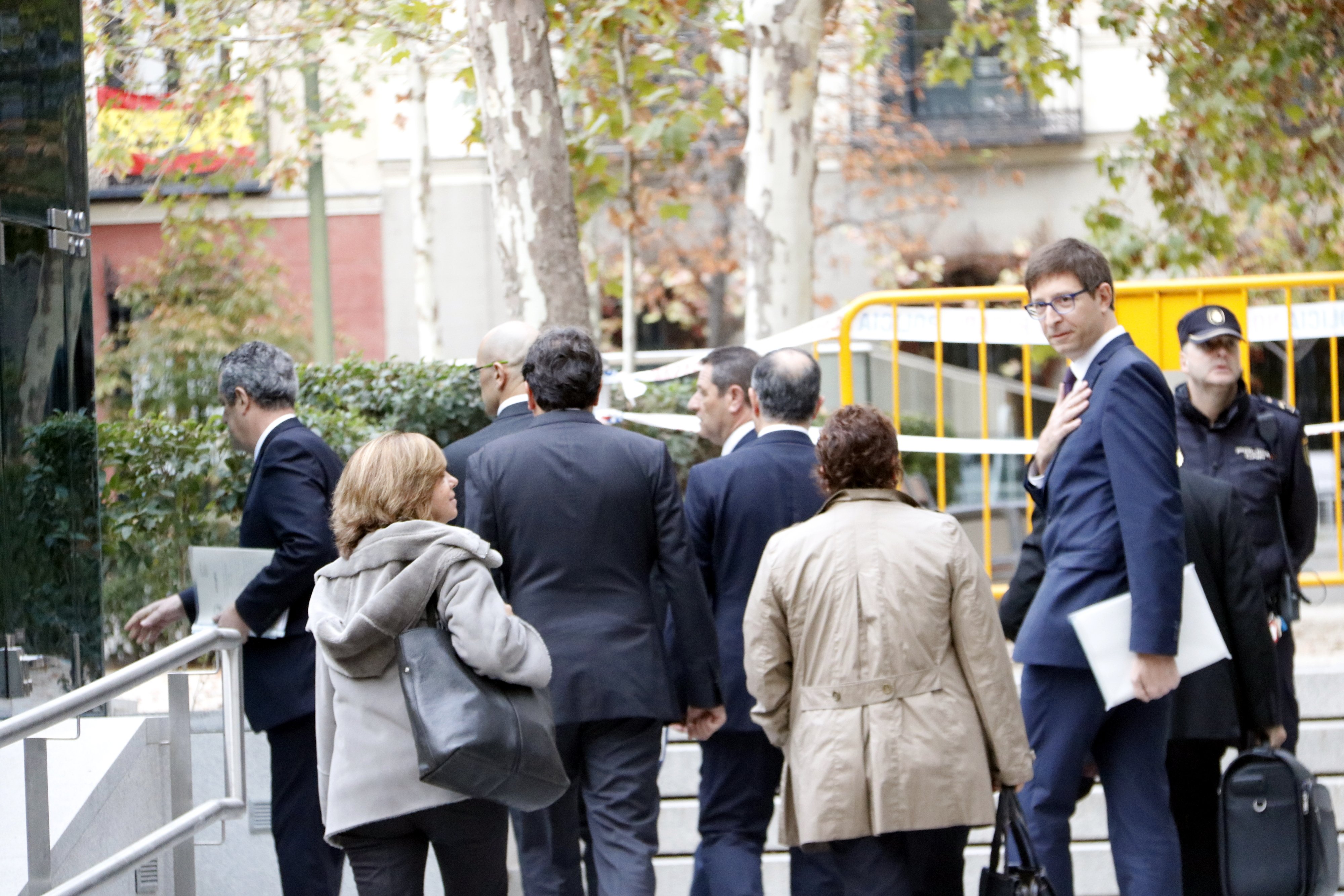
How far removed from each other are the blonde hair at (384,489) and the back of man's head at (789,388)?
1544 mm

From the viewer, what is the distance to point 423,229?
55.9 ft

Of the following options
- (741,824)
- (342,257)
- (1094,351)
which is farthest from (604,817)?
(342,257)

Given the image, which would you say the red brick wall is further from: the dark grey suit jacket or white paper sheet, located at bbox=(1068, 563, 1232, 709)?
white paper sheet, located at bbox=(1068, 563, 1232, 709)

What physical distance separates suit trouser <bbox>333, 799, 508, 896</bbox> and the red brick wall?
20343 mm

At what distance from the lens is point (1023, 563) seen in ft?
16.5

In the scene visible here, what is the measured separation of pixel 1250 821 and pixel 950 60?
314 inches

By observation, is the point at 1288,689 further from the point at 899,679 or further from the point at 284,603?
the point at 284,603

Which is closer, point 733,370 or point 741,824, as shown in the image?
A: point 741,824

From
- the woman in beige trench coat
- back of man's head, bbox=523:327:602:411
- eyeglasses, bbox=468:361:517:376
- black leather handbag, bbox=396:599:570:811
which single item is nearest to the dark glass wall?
eyeglasses, bbox=468:361:517:376

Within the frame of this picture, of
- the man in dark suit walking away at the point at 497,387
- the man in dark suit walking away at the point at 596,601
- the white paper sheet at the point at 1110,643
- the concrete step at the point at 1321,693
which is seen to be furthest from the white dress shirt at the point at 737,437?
the concrete step at the point at 1321,693

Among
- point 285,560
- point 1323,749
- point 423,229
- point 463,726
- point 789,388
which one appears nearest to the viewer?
point 463,726

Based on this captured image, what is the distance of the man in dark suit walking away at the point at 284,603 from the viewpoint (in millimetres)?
4949

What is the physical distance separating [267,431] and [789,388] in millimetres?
1707

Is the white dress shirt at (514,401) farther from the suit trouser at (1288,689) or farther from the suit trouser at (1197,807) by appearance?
the suit trouser at (1288,689)
